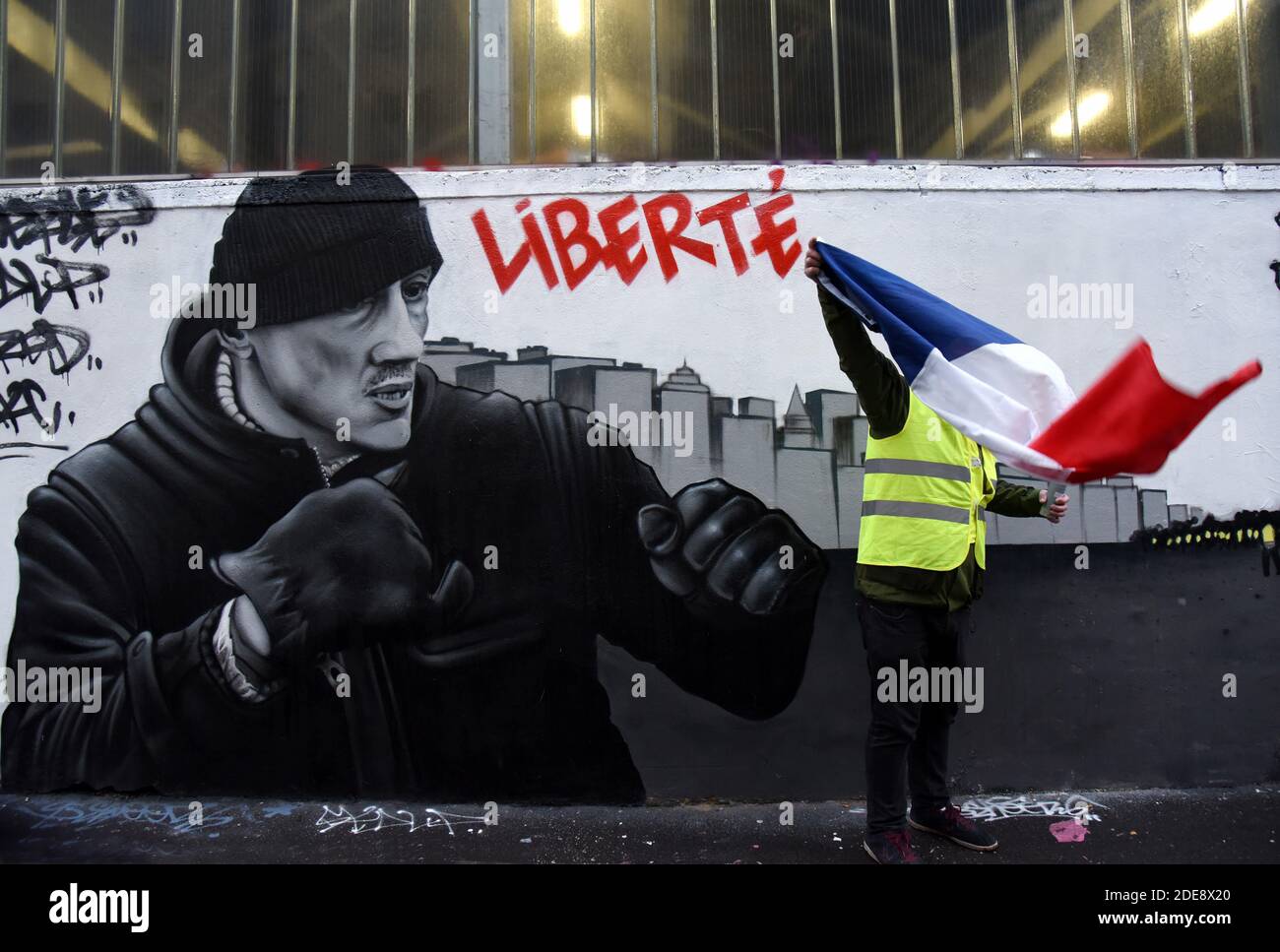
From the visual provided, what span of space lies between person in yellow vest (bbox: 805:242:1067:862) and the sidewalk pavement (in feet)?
1.64

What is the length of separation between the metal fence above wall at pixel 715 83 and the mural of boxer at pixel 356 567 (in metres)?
0.57

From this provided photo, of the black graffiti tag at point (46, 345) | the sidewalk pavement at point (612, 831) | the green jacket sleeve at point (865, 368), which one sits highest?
the black graffiti tag at point (46, 345)

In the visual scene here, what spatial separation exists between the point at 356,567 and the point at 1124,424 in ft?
11.7

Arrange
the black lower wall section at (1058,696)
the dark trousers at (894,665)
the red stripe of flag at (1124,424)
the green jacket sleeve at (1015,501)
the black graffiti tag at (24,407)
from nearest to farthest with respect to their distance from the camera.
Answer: the red stripe of flag at (1124,424), the dark trousers at (894,665), the green jacket sleeve at (1015,501), the black lower wall section at (1058,696), the black graffiti tag at (24,407)

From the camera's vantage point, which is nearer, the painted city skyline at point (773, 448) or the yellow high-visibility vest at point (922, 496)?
the yellow high-visibility vest at point (922, 496)

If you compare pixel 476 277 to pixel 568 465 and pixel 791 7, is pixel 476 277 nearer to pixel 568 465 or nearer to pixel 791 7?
pixel 568 465

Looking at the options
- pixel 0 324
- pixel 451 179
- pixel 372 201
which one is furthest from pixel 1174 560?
pixel 0 324

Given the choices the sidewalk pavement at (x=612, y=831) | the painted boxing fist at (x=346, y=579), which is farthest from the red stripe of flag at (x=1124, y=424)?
the painted boxing fist at (x=346, y=579)

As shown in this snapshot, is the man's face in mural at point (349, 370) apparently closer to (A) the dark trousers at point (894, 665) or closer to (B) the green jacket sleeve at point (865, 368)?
(B) the green jacket sleeve at point (865, 368)

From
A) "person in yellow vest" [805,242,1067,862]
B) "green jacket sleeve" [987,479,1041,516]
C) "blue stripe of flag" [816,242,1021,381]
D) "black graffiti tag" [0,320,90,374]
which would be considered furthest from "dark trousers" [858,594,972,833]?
"black graffiti tag" [0,320,90,374]

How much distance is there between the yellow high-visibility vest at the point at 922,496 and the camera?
3.51m

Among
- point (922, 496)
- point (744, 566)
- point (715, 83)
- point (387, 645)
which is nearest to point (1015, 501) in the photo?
point (922, 496)

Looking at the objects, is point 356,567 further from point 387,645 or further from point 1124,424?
point 1124,424

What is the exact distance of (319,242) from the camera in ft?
15.2
